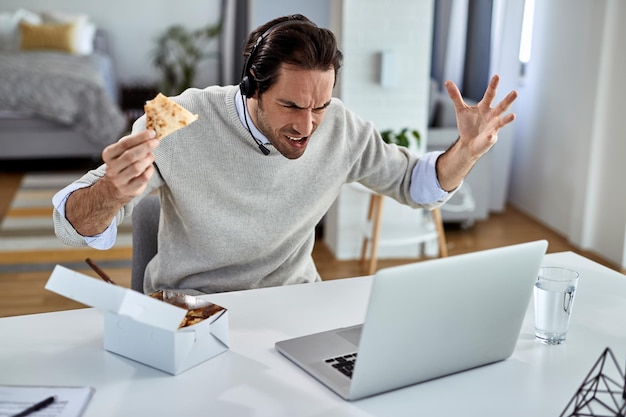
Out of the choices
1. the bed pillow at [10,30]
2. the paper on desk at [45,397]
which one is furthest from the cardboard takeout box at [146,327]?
the bed pillow at [10,30]

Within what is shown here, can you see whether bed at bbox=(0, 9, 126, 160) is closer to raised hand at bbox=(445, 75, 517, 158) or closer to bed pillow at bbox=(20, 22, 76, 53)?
bed pillow at bbox=(20, 22, 76, 53)

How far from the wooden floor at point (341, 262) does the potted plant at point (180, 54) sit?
A: 2.34 metres

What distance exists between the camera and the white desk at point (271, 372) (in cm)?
118

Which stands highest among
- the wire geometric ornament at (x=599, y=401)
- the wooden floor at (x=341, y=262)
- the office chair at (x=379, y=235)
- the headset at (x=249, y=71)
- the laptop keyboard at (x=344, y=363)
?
the headset at (x=249, y=71)

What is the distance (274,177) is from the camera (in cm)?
183

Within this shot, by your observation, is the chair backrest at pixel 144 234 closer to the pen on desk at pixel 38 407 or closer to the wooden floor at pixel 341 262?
the pen on desk at pixel 38 407

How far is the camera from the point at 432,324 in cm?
121

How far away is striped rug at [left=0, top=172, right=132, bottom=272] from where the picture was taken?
4.04 metres

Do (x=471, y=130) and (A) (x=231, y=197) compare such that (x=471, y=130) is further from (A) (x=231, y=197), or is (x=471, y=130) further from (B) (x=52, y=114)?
(B) (x=52, y=114)

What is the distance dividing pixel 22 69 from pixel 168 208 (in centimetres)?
463

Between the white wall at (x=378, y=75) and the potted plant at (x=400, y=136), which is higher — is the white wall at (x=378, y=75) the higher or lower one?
the higher one

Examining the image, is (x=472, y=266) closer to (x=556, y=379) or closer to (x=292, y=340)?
(x=556, y=379)

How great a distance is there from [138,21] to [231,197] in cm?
648

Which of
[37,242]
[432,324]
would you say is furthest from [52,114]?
[432,324]
